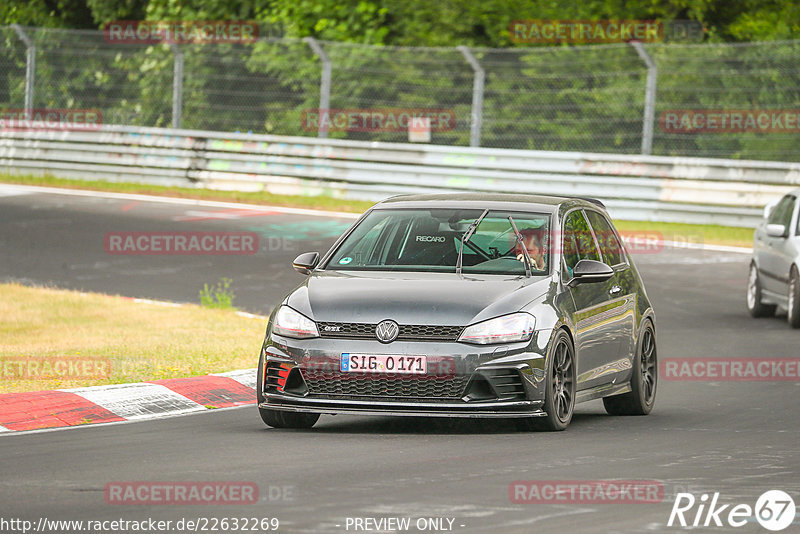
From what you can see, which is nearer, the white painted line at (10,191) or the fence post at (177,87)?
the white painted line at (10,191)

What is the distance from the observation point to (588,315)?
10.6 m

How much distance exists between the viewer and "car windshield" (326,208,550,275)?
10.5m

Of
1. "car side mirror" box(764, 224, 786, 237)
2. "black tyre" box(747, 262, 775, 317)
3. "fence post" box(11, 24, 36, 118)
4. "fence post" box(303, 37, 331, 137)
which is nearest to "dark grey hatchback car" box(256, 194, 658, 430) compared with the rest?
"car side mirror" box(764, 224, 786, 237)

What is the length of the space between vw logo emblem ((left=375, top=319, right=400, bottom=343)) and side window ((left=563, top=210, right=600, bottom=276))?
1.55 m

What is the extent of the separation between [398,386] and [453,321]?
50 centimetres

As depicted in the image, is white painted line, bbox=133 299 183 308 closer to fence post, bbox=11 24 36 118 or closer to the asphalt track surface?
the asphalt track surface

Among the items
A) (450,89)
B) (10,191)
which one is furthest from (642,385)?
(10,191)

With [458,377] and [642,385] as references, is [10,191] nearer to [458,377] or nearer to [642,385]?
[642,385]

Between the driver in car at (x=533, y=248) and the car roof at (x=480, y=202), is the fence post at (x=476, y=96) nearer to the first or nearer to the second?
the car roof at (x=480, y=202)

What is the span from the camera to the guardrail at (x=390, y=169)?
2544 cm

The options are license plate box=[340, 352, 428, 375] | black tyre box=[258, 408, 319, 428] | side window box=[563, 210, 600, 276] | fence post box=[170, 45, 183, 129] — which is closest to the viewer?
license plate box=[340, 352, 428, 375]

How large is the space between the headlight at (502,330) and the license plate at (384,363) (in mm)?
286

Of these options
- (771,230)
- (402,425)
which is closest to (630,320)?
(402,425)

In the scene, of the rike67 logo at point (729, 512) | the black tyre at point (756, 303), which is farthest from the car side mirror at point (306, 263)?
the black tyre at point (756, 303)
